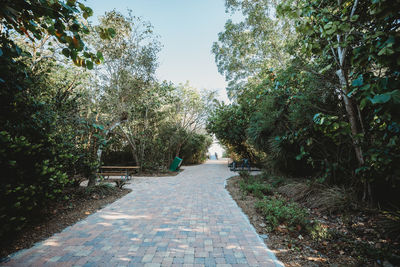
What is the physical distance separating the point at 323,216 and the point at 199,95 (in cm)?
1570

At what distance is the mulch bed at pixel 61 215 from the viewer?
8.58 ft

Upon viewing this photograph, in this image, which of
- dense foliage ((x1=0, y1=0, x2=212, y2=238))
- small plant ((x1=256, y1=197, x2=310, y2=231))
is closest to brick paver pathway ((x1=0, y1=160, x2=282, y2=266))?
small plant ((x1=256, y1=197, x2=310, y2=231))

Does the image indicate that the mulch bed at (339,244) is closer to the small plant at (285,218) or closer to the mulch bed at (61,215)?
the small plant at (285,218)

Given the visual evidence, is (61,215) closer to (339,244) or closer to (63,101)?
(63,101)

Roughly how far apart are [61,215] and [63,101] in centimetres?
291

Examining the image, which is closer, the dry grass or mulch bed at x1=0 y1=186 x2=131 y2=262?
mulch bed at x1=0 y1=186 x2=131 y2=262

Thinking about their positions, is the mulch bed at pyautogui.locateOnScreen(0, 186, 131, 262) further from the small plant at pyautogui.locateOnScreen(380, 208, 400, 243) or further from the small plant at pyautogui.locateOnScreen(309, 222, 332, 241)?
the small plant at pyautogui.locateOnScreen(380, 208, 400, 243)

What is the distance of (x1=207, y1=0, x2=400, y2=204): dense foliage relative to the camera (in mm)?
2135

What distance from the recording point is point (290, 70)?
188 inches

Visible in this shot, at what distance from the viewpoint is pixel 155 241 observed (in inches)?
110

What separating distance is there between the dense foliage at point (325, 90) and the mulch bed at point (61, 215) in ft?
16.8

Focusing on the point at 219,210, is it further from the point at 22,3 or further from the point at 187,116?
the point at 187,116

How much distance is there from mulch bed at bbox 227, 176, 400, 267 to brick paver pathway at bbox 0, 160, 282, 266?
0.84 ft

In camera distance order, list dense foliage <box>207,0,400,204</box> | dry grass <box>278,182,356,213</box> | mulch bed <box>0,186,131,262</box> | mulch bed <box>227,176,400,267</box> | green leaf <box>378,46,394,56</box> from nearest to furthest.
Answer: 1. green leaf <box>378,46,394,56</box>
2. dense foliage <box>207,0,400,204</box>
3. mulch bed <box>227,176,400,267</box>
4. mulch bed <box>0,186,131,262</box>
5. dry grass <box>278,182,356,213</box>
